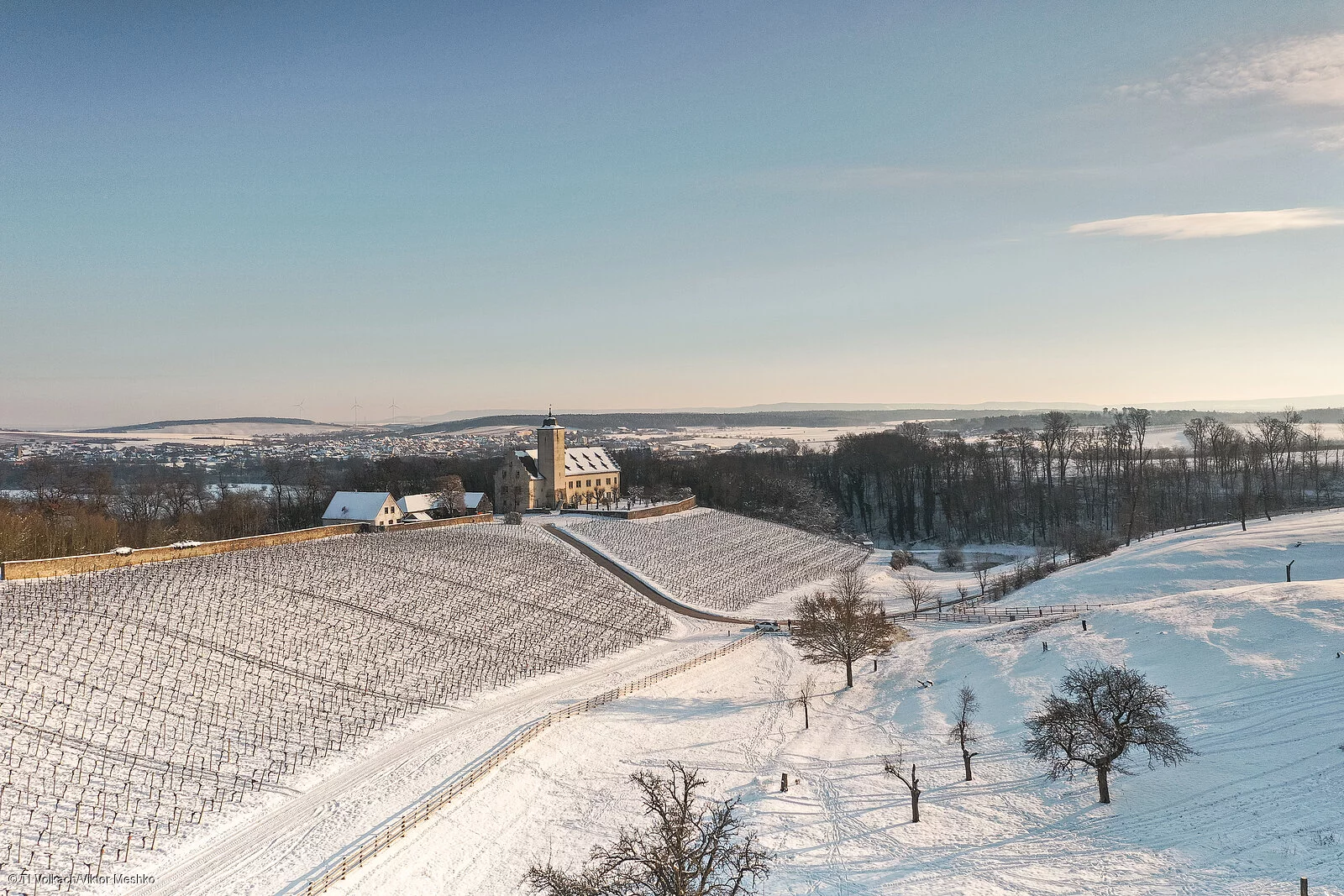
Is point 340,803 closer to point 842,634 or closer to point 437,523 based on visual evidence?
point 842,634

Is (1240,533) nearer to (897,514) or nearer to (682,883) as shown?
(897,514)

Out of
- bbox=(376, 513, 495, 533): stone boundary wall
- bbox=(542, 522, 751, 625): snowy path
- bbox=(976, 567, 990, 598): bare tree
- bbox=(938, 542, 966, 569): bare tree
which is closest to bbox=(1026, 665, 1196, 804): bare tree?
bbox=(542, 522, 751, 625): snowy path

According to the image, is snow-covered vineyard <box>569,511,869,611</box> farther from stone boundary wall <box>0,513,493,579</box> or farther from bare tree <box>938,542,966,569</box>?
stone boundary wall <box>0,513,493,579</box>

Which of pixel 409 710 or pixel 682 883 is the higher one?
pixel 682 883

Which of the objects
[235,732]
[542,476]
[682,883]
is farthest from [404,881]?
[542,476]

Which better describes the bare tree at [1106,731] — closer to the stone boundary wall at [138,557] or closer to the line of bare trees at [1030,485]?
the stone boundary wall at [138,557]

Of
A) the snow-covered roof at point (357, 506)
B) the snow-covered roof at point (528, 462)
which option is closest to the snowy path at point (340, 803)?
the snow-covered roof at point (357, 506)
